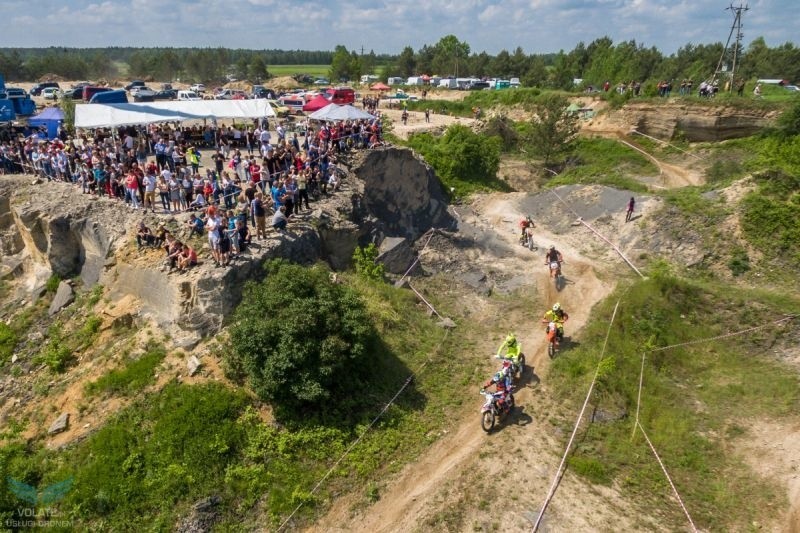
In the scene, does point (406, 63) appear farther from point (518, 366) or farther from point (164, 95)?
point (518, 366)

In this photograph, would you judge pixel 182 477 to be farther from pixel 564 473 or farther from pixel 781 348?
pixel 781 348

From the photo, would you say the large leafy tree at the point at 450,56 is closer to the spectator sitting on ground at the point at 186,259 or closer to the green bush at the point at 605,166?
the green bush at the point at 605,166

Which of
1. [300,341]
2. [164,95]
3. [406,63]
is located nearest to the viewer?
[300,341]

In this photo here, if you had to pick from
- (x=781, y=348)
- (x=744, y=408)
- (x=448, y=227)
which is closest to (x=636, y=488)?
(x=744, y=408)

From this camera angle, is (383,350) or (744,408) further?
(383,350)

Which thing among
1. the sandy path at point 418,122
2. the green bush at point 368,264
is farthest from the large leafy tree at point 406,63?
the green bush at point 368,264

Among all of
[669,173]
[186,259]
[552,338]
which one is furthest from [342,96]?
[552,338]

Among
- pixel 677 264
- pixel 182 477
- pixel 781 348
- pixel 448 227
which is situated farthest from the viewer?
pixel 448 227
